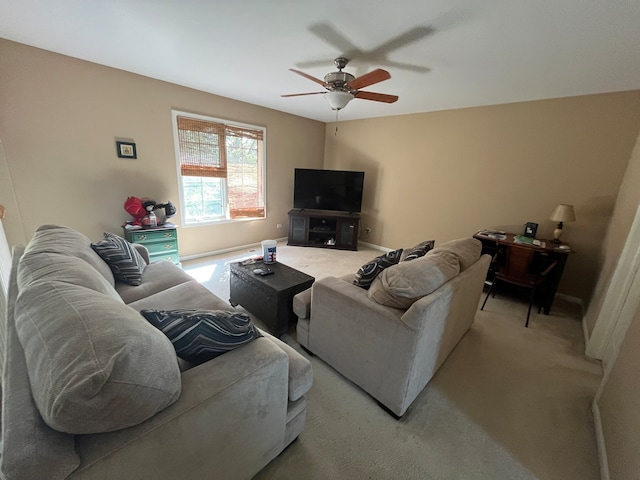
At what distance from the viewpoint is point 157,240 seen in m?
3.06

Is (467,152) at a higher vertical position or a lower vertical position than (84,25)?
lower

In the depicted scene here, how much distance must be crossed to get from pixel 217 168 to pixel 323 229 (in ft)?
6.53

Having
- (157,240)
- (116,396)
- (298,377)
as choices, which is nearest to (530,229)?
(298,377)

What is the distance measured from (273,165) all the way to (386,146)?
1977mm

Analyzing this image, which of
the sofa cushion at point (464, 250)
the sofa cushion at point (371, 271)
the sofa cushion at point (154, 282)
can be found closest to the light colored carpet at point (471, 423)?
the sofa cushion at point (371, 271)

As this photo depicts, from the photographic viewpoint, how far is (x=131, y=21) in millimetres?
1839

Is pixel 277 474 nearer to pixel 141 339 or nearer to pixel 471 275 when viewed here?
pixel 141 339

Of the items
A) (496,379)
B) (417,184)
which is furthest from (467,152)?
(496,379)

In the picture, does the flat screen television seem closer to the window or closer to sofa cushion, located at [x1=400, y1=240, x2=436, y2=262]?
the window

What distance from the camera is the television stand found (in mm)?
4512

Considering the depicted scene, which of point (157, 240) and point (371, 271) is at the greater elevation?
point (371, 271)

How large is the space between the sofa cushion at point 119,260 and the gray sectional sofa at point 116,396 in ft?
2.52

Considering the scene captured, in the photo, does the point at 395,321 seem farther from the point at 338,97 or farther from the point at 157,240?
the point at 157,240

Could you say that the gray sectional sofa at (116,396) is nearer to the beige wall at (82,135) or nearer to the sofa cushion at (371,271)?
the sofa cushion at (371,271)
